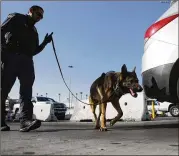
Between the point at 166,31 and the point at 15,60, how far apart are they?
Result: 8.32 ft

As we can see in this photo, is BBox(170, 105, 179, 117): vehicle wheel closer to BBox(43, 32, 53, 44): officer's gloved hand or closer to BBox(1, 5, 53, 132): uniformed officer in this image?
BBox(43, 32, 53, 44): officer's gloved hand

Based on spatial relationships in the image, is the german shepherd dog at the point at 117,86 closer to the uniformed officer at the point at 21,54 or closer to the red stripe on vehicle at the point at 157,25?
the red stripe on vehicle at the point at 157,25

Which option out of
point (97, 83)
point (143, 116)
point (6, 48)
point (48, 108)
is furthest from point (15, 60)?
point (48, 108)

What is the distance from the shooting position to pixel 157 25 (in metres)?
5.56

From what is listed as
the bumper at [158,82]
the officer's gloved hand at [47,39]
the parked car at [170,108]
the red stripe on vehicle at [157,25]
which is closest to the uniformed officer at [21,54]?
the officer's gloved hand at [47,39]

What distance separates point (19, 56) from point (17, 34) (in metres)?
0.37

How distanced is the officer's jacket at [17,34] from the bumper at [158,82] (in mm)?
2121

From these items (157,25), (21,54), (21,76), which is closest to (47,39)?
(21,54)

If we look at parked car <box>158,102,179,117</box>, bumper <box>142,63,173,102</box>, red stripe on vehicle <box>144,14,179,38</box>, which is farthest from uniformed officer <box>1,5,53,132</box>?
parked car <box>158,102,179,117</box>

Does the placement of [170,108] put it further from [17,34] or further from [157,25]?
[17,34]

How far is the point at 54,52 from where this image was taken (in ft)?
19.6

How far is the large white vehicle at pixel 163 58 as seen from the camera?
17.1 feet

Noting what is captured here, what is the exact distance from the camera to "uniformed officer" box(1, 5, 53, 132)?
17.7 ft

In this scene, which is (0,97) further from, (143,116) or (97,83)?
(143,116)
